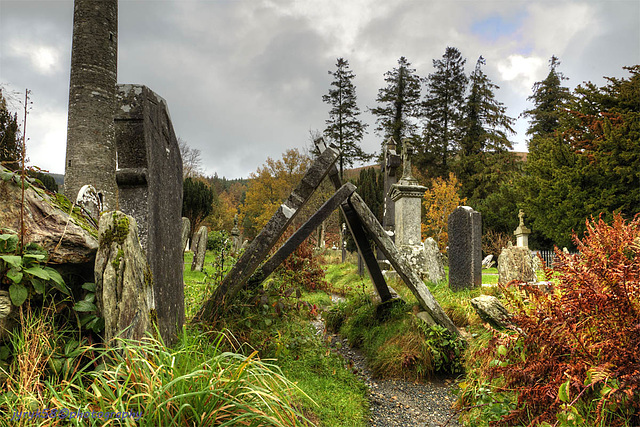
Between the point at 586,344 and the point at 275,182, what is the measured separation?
1207 inches

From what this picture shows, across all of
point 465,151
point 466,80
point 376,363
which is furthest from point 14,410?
point 466,80

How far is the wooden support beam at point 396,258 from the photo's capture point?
4199 millimetres

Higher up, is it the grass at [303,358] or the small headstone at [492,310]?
the small headstone at [492,310]

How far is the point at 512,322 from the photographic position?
260 centimetres

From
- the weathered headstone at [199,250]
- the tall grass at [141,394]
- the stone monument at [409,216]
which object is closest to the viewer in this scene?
the tall grass at [141,394]

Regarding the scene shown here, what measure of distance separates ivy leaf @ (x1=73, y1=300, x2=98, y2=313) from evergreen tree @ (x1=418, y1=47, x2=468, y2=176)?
32.4 meters

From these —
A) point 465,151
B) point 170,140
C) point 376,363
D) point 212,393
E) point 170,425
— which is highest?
point 465,151

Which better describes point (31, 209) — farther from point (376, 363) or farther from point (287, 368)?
point (376, 363)

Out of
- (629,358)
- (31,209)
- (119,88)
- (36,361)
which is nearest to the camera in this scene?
(36,361)

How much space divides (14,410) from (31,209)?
4.06ft

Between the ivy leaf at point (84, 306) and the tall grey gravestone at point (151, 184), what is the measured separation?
461 millimetres

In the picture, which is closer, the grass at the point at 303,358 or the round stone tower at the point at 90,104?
the grass at the point at 303,358

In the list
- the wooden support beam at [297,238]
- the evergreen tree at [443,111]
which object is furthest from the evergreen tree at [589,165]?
the wooden support beam at [297,238]

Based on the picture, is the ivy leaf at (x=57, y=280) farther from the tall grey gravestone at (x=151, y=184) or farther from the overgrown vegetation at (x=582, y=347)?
the overgrown vegetation at (x=582, y=347)
